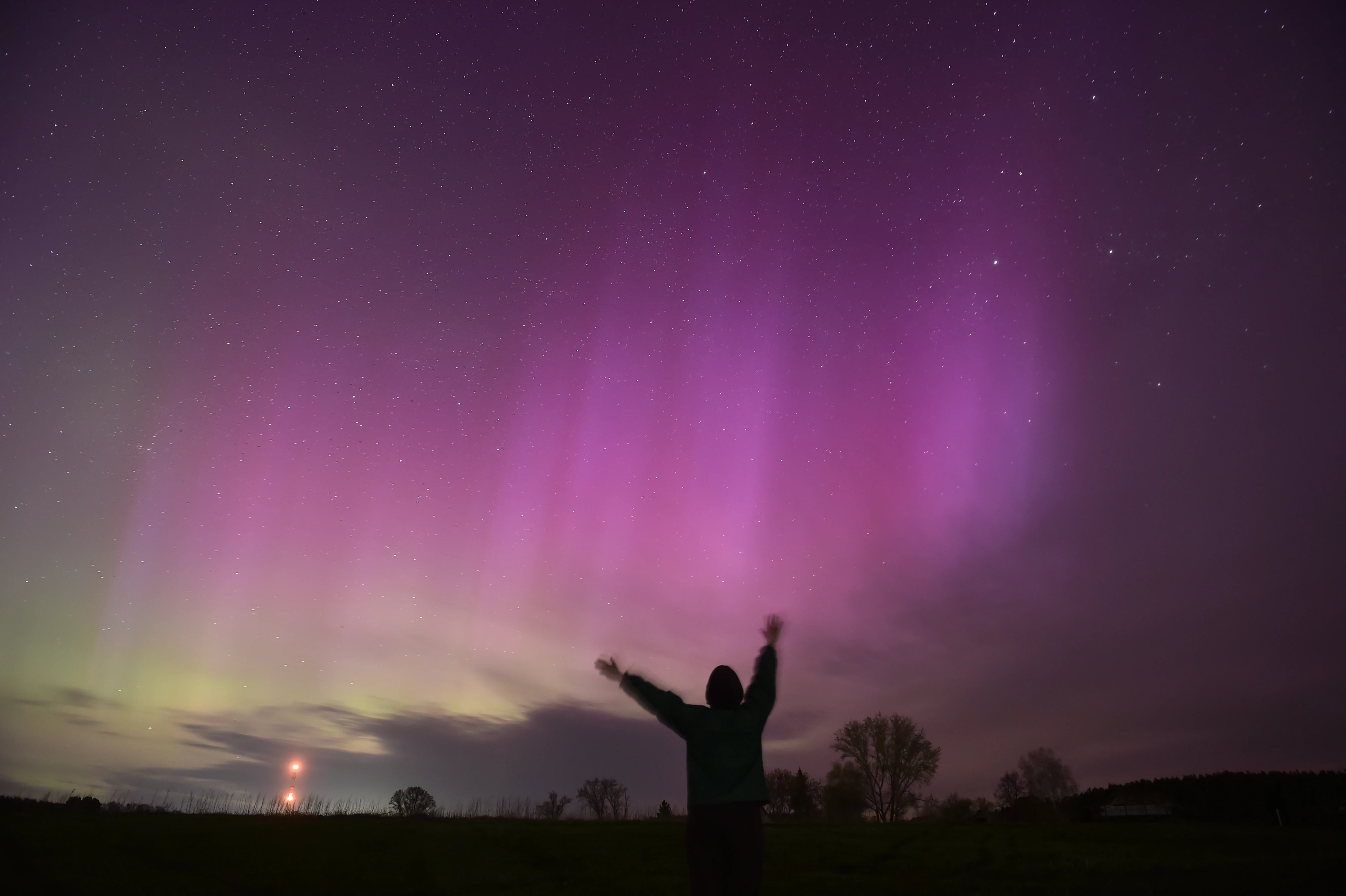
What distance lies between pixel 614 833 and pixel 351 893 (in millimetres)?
14407

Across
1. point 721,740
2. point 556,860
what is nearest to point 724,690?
point 721,740

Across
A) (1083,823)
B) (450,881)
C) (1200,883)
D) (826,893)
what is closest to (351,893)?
(450,881)

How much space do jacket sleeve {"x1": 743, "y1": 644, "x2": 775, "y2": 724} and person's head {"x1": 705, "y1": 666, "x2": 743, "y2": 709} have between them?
0.13 metres

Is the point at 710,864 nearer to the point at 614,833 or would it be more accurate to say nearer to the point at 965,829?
the point at 614,833

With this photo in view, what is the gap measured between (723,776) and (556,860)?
62.3 ft

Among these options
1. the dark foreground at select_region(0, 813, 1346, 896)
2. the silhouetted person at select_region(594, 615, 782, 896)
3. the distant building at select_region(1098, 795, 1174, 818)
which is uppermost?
the silhouetted person at select_region(594, 615, 782, 896)

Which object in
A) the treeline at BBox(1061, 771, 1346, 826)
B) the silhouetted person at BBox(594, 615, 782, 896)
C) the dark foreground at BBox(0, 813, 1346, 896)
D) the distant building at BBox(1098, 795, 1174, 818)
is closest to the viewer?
the silhouetted person at BBox(594, 615, 782, 896)

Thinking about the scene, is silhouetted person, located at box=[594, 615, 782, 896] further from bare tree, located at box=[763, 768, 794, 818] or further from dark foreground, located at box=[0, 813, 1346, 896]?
bare tree, located at box=[763, 768, 794, 818]

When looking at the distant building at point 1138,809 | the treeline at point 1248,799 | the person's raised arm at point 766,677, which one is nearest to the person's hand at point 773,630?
the person's raised arm at point 766,677

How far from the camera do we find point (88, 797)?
103ft

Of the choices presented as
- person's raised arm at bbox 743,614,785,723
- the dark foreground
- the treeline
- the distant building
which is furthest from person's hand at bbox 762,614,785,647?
the distant building

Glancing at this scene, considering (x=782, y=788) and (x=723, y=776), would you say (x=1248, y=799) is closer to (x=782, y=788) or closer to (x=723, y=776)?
(x=782, y=788)

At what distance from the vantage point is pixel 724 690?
6902 millimetres

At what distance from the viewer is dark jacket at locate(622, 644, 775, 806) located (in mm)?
6387
